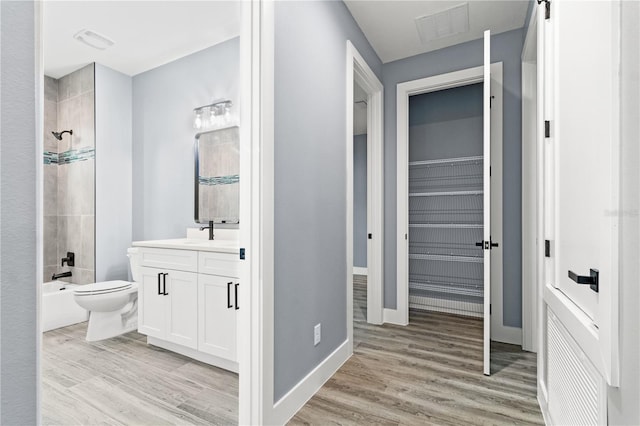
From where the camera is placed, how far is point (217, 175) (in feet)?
10.0

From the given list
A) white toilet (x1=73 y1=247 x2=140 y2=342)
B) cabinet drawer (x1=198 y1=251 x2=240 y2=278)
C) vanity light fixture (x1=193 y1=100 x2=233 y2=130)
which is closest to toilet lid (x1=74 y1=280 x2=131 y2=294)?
white toilet (x1=73 y1=247 x2=140 y2=342)

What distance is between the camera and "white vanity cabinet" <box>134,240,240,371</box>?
84.6 inches

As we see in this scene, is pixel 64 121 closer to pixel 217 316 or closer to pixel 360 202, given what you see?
pixel 217 316

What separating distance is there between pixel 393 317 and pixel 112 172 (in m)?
3.40

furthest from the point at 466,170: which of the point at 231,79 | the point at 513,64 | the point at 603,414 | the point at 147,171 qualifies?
the point at 147,171

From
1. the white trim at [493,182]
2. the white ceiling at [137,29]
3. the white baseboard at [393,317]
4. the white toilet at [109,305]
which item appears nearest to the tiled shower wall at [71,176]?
the white ceiling at [137,29]

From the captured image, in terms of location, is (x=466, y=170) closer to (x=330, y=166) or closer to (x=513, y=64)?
(x=513, y=64)

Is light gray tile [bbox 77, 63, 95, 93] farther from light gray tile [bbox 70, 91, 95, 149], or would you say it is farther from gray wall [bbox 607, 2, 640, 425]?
gray wall [bbox 607, 2, 640, 425]

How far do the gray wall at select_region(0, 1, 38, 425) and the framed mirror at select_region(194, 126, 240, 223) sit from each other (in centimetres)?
226

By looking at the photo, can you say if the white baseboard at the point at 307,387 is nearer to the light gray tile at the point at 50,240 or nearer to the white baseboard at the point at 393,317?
the white baseboard at the point at 393,317

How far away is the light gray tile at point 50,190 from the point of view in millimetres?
3676

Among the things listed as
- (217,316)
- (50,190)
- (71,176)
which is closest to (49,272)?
(50,190)

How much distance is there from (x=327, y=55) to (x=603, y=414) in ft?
7.02

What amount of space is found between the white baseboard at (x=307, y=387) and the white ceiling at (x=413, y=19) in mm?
2531
